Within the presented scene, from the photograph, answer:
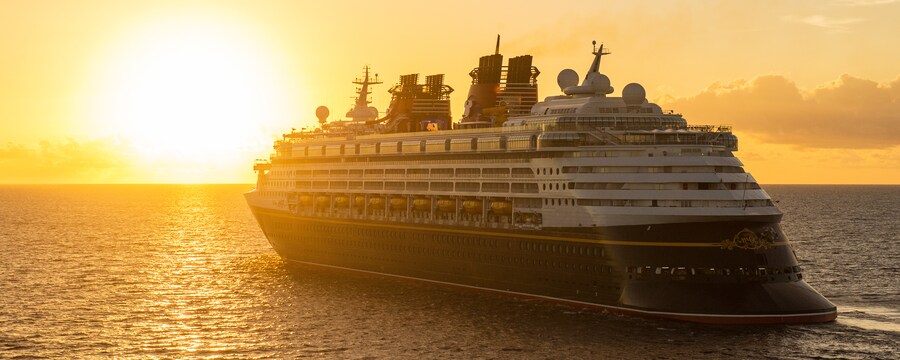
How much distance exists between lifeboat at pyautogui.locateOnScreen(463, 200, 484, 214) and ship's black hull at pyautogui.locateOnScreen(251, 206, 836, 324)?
68.8 inches

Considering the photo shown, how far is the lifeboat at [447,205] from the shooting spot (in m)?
78.4

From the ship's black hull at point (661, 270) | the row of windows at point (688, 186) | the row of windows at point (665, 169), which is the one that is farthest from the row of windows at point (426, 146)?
the row of windows at point (688, 186)

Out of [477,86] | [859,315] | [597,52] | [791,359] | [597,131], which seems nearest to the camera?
[791,359]

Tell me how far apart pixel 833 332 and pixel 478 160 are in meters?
28.6

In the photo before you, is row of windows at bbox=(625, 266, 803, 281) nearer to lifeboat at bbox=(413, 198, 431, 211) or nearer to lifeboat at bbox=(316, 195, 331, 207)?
lifeboat at bbox=(413, 198, 431, 211)

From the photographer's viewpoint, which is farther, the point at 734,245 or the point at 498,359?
the point at 734,245

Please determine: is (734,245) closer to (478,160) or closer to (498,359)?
(498,359)

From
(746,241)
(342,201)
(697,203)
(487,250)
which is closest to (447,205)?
(487,250)

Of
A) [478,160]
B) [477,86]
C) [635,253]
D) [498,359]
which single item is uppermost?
[477,86]

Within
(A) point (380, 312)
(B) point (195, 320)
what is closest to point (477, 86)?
(A) point (380, 312)

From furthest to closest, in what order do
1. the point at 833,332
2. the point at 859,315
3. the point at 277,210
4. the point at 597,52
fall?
the point at 277,210 < the point at 597,52 < the point at 859,315 < the point at 833,332

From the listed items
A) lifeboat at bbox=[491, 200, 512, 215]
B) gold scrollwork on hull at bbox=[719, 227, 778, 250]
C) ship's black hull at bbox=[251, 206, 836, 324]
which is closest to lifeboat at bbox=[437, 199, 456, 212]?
ship's black hull at bbox=[251, 206, 836, 324]

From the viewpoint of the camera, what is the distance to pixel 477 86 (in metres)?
91.3

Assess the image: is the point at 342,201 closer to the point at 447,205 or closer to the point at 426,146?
the point at 426,146
